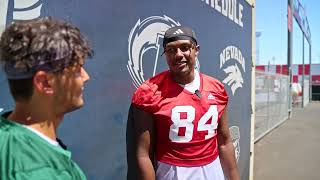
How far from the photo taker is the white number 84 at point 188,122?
7.70 feet

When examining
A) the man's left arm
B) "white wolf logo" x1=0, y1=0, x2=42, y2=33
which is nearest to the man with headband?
"white wolf logo" x1=0, y1=0, x2=42, y2=33

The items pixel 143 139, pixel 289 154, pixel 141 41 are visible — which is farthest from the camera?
pixel 289 154

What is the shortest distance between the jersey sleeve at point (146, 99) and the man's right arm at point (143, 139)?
0.02m

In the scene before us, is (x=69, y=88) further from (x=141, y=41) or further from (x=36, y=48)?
(x=141, y=41)

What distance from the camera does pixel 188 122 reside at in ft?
7.79

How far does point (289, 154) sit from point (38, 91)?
27.5 feet

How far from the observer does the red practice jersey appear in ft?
7.63

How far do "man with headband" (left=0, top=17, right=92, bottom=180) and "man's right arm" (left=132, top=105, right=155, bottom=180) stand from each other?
103 cm

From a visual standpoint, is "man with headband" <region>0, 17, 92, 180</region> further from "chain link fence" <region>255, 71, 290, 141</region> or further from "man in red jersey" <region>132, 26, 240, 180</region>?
"chain link fence" <region>255, 71, 290, 141</region>

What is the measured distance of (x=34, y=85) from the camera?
1187mm

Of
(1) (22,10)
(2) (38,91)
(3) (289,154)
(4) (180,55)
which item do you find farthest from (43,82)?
(3) (289,154)

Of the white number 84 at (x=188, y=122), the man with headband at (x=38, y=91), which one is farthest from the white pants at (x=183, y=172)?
the man with headband at (x=38, y=91)

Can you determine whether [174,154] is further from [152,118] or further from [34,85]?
[34,85]

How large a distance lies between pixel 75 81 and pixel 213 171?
1421 millimetres
